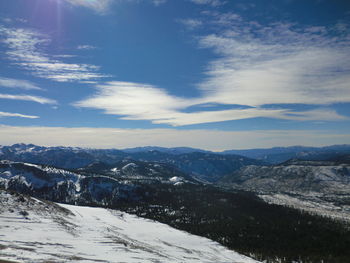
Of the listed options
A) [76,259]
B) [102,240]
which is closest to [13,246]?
[76,259]

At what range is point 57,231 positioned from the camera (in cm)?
8094

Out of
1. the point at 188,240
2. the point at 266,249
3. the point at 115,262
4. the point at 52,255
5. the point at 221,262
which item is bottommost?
the point at 266,249

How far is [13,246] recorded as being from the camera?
173ft

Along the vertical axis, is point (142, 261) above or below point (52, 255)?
below

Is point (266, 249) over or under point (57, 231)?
under

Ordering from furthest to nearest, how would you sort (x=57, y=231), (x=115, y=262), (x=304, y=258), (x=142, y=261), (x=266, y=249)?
(x=266, y=249), (x=304, y=258), (x=57, y=231), (x=142, y=261), (x=115, y=262)

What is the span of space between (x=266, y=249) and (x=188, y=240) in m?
81.2

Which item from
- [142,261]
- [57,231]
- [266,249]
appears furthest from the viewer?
[266,249]

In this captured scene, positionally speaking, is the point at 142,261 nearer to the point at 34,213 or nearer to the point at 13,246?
the point at 13,246

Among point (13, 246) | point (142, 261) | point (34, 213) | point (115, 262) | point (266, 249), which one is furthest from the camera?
point (266, 249)

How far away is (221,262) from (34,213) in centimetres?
8979

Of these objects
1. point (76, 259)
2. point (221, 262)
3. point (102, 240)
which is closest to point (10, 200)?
point (102, 240)

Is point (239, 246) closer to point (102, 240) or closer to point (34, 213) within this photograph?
point (102, 240)

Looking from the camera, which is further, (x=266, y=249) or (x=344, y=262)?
(x=266, y=249)
